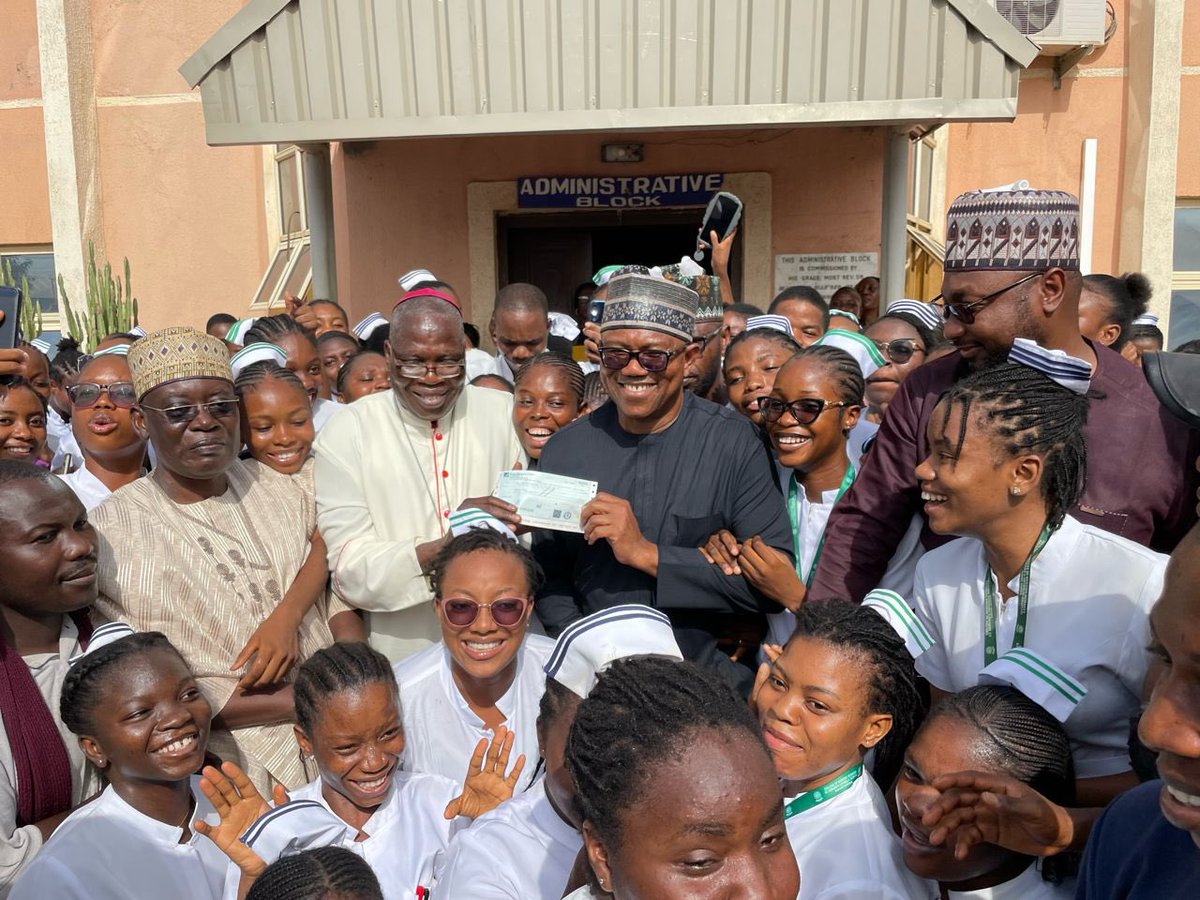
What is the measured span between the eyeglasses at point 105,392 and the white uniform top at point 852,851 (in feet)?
10.6

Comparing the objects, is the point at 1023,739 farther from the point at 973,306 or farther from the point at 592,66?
the point at 592,66

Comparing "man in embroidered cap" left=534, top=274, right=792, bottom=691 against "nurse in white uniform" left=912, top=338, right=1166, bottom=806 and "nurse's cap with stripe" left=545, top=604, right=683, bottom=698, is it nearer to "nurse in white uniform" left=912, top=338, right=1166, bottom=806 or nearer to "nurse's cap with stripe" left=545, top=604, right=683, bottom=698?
"nurse's cap with stripe" left=545, top=604, right=683, bottom=698

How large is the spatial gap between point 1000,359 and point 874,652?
0.92 m

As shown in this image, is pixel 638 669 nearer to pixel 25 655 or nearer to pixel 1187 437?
pixel 1187 437

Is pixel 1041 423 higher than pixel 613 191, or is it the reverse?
pixel 613 191

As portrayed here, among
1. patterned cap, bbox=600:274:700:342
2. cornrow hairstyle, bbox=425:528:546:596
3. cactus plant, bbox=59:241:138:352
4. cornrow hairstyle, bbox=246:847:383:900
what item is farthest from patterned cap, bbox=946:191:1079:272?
cactus plant, bbox=59:241:138:352

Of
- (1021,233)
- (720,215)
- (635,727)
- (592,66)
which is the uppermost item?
(592,66)

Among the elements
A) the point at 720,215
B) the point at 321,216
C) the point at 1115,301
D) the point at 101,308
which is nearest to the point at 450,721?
the point at 1115,301

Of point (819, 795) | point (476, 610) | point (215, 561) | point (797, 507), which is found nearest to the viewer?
point (819, 795)

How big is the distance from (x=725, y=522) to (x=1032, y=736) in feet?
3.91

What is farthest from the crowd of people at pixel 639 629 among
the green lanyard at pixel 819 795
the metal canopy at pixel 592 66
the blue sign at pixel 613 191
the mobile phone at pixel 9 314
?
the blue sign at pixel 613 191

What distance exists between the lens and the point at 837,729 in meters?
2.39

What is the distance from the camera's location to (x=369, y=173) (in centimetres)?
938

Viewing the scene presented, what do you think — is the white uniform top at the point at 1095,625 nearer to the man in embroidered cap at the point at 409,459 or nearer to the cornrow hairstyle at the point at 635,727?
the cornrow hairstyle at the point at 635,727
